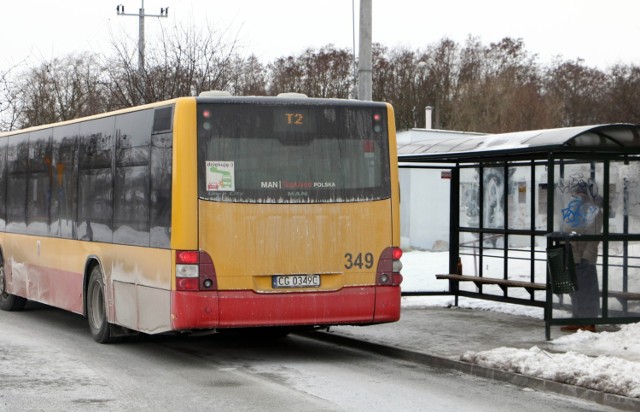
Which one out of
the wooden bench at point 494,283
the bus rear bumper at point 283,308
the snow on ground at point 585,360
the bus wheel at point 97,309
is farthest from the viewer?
the wooden bench at point 494,283

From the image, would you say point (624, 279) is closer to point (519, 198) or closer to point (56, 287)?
point (519, 198)

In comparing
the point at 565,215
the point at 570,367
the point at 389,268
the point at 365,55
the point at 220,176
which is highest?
the point at 365,55

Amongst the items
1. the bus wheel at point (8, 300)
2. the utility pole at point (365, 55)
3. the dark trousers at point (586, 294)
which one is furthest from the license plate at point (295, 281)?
the bus wheel at point (8, 300)

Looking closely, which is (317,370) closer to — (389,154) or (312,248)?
(312,248)

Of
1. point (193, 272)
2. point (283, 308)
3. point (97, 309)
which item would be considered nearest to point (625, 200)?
point (283, 308)

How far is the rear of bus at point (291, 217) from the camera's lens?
1208 cm

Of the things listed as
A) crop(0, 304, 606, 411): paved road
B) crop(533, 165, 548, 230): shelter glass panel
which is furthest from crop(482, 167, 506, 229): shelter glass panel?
crop(0, 304, 606, 411): paved road

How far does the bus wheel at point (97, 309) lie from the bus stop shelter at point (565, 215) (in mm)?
5072

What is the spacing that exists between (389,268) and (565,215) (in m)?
2.73

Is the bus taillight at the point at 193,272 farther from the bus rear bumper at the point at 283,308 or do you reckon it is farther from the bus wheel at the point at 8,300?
the bus wheel at the point at 8,300

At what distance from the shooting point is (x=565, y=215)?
14.3 metres

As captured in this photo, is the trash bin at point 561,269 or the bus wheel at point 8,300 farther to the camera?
the bus wheel at point 8,300

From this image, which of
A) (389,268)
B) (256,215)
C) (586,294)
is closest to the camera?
(256,215)

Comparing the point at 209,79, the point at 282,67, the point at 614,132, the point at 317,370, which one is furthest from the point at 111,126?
the point at 282,67
